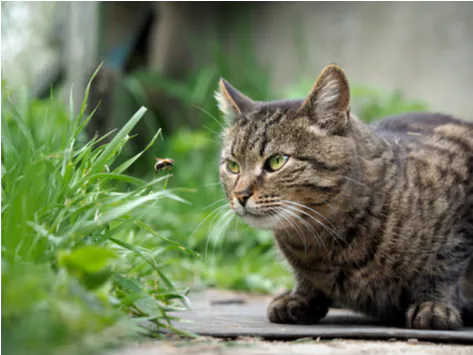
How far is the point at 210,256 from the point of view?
173 inches

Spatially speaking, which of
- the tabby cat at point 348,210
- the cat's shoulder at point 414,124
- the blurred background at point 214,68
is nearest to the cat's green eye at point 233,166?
the tabby cat at point 348,210

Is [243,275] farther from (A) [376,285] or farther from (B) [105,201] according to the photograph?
(B) [105,201]

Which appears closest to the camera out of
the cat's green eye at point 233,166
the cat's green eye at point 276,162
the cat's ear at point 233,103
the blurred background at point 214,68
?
the cat's green eye at point 276,162

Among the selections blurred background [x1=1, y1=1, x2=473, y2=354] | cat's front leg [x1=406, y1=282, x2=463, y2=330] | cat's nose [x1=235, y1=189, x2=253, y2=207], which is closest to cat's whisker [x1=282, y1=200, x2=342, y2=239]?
cat's nose [x1=235, y1=189, x2=253, y2=207]

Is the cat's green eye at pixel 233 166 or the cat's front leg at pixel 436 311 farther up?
the cat's green eye at pixel 233 166

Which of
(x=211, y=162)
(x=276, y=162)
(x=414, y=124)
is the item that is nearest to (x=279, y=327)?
(x=276, y=162)

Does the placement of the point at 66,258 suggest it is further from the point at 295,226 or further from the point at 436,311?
the point at 436,311

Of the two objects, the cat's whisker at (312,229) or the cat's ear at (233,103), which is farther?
the cat's ear at (233,103)

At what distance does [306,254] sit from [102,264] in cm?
119

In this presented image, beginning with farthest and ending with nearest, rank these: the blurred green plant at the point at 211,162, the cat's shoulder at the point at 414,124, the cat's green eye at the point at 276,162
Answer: the blurred green plant at the point at 211,162, the cat's shoulder at the point at 414,124, the cat's green eye at the point at 276,162

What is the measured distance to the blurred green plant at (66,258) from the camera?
130 centimetres

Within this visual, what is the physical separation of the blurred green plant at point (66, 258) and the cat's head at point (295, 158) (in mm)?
393

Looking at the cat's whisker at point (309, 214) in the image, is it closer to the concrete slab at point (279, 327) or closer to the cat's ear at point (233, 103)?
the concrete slab at point (279, 327)

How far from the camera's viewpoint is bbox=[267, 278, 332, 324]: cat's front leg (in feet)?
7.97
